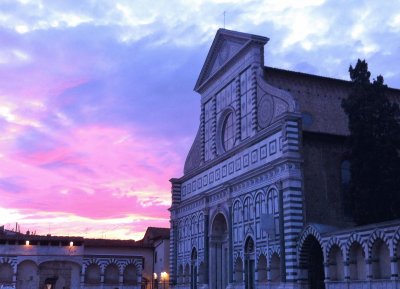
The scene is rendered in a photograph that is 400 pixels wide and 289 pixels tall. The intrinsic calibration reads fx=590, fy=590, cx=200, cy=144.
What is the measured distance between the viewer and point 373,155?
2809 cm

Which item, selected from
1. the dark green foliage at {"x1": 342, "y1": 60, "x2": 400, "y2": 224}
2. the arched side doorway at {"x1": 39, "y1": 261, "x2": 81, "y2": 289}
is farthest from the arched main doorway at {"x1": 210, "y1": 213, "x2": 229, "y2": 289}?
the arched side doorway at {"x1": 39, "y1": 261, "x2": 81, "y2": 289}

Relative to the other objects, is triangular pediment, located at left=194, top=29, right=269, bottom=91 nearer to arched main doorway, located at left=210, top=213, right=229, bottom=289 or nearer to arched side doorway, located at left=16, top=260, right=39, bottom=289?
arched main doorway, located at left=210, top=213, right=229, bottom=289

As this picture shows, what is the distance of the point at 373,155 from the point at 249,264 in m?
10.4

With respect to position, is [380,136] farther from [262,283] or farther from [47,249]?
[47,249]

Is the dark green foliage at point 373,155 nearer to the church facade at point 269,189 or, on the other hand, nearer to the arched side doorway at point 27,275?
the church facade at point 269,189

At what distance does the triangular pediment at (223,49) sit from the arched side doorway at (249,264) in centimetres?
1207

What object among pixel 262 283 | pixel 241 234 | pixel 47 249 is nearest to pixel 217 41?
pixel 241 234

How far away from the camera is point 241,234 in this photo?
A: 116 ft

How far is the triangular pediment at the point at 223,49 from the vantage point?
120 feet

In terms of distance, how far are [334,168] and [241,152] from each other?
6.65 m

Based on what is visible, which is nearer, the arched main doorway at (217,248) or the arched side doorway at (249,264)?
the arched side doorway at (249,264)

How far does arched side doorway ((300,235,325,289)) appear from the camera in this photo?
29.1 metres

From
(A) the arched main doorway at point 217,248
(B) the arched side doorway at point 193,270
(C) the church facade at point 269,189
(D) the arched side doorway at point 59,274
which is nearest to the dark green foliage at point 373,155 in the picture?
(C) the church facade at point 269,189

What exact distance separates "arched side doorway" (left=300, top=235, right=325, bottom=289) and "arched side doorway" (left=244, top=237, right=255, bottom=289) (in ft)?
16.5
